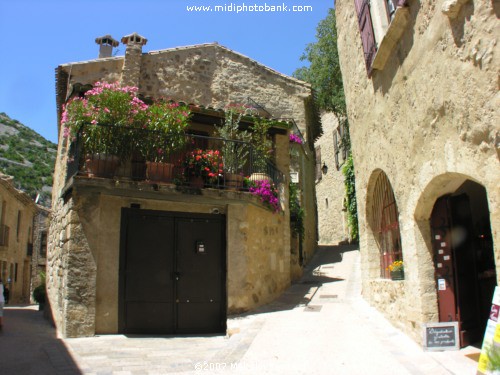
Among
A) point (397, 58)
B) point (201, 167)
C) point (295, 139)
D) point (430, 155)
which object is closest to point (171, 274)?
point (201, 167)

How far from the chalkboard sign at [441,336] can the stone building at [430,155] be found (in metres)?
0.17

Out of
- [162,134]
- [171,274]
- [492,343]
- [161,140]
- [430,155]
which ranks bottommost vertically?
[492,343]

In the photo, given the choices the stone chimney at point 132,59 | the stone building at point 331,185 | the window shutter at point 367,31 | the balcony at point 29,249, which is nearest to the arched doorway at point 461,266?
the window shutter at point 367,31

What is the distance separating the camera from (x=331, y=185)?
2544 cm

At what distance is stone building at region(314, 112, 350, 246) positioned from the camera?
2386 centimetres

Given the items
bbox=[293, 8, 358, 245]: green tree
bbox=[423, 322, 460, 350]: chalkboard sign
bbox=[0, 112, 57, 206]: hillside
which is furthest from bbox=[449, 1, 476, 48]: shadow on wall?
bbox=[0, 112, 57, 206]: hillside

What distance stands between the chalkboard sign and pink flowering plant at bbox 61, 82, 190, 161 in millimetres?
5635

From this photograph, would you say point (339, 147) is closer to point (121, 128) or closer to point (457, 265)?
point (121, 128)

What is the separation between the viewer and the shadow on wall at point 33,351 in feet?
18.2

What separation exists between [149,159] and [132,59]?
7624 millimetres

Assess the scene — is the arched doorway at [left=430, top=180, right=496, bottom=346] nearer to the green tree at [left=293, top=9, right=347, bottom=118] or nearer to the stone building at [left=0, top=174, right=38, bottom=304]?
the green tree at [left=293, top=9, right=347, bottom=118]

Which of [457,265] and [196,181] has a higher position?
[196,181]

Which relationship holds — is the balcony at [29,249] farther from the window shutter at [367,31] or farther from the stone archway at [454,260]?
Answer: the stone archway at [454,260]

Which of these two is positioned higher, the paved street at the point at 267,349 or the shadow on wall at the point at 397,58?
the shadow on wall at the point at 397,58
